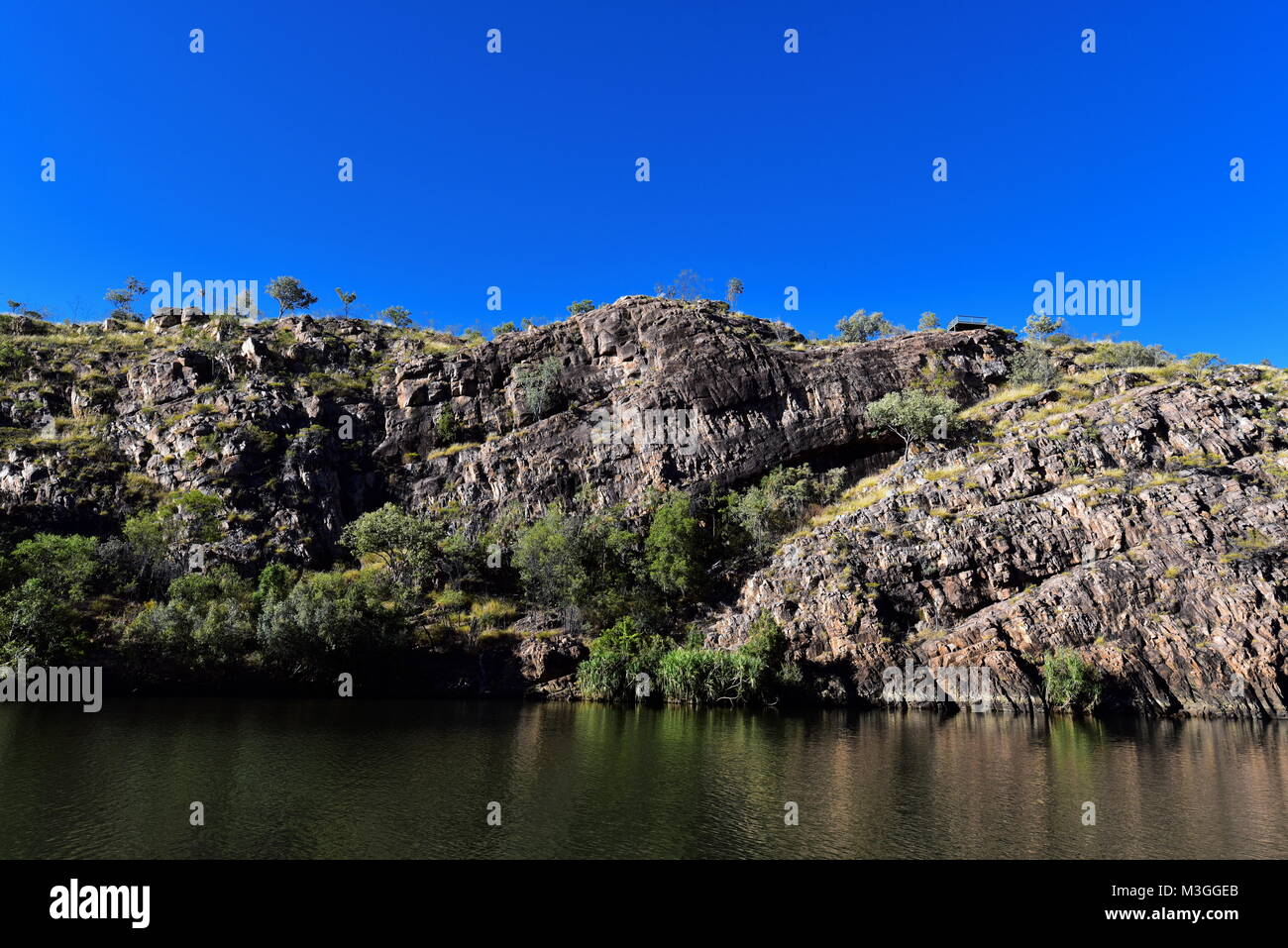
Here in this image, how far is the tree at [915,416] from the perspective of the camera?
81812mm

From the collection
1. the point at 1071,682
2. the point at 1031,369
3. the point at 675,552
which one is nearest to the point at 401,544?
the point at 675,552

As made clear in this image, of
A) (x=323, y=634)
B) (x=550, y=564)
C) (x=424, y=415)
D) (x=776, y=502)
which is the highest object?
(x=424, y=415)

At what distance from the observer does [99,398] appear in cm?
8669

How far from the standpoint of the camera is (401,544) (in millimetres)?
71688

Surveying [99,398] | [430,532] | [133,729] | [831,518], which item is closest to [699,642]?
[831,518]

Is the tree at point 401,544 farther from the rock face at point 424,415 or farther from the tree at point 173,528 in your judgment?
the tree at point 173,528

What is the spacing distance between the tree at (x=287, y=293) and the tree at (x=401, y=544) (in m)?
68.7

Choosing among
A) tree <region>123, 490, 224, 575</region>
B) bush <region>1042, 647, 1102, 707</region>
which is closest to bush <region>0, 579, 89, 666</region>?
tree <region>123, 490, 224, 575</region>

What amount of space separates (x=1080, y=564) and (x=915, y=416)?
2627cm

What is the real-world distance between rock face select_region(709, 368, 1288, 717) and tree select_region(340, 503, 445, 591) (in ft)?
101

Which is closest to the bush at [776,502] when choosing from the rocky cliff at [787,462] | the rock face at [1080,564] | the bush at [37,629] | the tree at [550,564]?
the rocky cliff at [787,462]

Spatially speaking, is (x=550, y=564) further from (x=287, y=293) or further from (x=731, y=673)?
(x=287, y=293)
